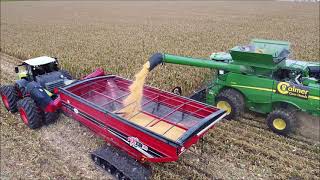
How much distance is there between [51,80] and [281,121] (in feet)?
22.3

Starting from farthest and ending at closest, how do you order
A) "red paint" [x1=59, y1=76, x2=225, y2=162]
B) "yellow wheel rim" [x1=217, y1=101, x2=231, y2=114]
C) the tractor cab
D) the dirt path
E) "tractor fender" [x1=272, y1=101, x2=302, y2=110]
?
the tractor cab
"yellow wheel rim" [x1=217, y1=101, x2=231, y2=114]
"tractor fender" [x1=272, y1=101, x2=302, y2=110]
the dirt path
"red paint" [x1=59, y1=76, x2=225, y2=162]

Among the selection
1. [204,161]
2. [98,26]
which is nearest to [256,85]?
[204,161]

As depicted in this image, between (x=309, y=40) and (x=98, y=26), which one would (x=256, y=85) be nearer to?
(x=309, y=40)

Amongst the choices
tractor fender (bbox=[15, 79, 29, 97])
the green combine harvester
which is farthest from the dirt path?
tractor fender (bbox=[15, 79, 29, 97])

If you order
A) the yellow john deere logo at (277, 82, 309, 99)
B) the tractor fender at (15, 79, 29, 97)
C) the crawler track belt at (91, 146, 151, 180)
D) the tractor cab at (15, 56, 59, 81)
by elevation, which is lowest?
the crawler track belt at (91, 146, 151, 180)

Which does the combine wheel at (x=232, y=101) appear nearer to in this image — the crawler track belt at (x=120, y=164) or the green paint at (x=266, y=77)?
the green paint at (x=266, y=77)

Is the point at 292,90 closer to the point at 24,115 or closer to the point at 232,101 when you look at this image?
the point at 232,101

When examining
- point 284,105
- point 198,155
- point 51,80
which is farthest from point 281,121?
point 51,80

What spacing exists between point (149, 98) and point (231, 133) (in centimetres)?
244

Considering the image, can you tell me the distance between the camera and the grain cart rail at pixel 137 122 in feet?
20.1

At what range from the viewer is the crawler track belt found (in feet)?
21.0

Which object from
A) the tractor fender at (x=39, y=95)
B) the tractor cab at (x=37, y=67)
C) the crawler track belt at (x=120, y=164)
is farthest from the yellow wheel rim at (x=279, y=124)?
the tractor cab at (x=37, y=67)

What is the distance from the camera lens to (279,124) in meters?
8.36

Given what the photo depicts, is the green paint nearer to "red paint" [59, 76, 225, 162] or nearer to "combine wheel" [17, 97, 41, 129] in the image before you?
"red paint" [59, 76, 225, 162]
